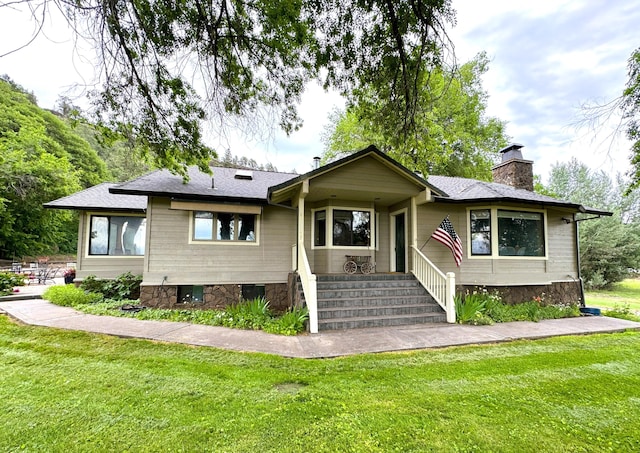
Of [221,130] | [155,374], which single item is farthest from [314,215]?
[155,374]

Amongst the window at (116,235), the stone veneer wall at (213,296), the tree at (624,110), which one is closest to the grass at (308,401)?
the stone veneer wall at (213,296)

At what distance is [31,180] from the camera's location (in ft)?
56.3

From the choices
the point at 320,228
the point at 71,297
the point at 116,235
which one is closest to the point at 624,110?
the point at 320,228

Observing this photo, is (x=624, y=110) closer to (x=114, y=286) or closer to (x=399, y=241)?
(x=399, y=241)

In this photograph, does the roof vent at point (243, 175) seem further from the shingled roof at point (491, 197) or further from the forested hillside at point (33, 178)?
the shingled roof at point (491, 197)

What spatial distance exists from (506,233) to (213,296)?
8.79m

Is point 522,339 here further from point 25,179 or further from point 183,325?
point 25,179

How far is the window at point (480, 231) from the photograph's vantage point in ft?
28.7

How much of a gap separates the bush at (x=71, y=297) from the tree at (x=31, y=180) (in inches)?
469

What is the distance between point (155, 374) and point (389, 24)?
6.14m

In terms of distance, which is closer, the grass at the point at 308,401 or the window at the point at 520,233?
the grass at the point at 308,401

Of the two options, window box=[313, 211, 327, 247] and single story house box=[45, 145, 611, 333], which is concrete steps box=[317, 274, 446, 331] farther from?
window box=[313, 211, 327, 247]

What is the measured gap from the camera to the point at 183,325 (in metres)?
6.29

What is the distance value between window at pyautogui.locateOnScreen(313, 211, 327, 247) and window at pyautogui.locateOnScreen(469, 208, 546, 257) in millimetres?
4519
